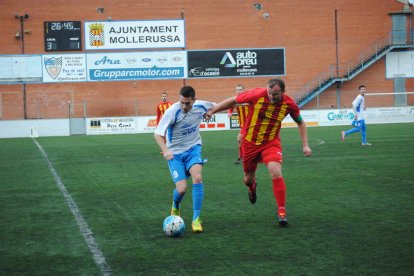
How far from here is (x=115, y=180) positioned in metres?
15.2

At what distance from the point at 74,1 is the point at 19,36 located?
14.4 ft

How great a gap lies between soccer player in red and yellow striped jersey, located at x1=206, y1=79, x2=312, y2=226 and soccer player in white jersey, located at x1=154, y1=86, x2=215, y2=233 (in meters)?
0.24


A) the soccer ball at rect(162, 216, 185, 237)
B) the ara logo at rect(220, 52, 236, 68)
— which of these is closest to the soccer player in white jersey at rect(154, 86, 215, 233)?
the soccer ball at rect(162, 216, 185, 237)

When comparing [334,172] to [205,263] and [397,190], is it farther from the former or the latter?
[205,263]

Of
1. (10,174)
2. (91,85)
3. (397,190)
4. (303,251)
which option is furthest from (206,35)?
(303,251)

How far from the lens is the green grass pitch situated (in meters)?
6.81

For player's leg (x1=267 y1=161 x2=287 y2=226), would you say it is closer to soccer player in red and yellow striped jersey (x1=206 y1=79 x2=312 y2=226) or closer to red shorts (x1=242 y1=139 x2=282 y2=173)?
soccer player in red and yellow striped jersey (x1=206 y1=79 x2=312 y2=226)

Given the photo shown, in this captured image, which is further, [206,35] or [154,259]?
[206,35]

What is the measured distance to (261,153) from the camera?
9461mm

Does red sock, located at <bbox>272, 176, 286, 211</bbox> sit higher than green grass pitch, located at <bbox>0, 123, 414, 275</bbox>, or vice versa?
red sock, located at <bbox>272, 176, 286, 211</bbox>

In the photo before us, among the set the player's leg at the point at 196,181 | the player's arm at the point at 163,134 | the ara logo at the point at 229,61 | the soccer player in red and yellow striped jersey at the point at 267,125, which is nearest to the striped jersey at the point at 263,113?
the soccer player in red and yellow striped jersey at the point at 267,125

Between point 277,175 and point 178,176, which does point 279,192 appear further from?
point 178,176

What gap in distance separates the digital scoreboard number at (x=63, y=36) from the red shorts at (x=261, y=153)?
38890mm

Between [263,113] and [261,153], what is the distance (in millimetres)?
551
